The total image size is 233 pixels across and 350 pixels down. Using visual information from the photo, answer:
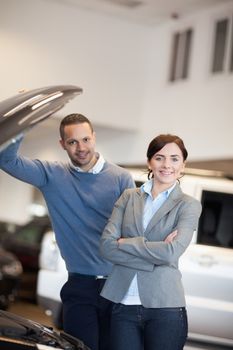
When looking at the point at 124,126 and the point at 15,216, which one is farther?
the point at 15,216

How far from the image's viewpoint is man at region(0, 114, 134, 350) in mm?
4293

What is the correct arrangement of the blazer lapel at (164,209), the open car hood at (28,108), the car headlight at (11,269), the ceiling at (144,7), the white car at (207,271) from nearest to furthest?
the open car hood at (28,108), the blazer lapel at (164,209), the white car at (207,271), the car headlight at (11,269), the ceiling at (144,7)

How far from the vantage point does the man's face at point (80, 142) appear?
4270 mm

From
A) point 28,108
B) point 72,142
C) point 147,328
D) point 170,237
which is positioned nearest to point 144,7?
point 72,142

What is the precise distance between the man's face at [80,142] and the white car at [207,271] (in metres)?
2.84

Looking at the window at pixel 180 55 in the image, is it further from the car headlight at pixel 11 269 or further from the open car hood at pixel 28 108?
the open car hood at pixel 28 108

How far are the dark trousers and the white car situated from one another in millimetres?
2837

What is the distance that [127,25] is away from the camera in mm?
12398

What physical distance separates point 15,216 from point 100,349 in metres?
15.3

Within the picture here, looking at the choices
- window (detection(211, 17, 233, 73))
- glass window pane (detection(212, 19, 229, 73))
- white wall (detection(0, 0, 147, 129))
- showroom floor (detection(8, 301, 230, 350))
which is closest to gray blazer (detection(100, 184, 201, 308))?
showroom floor (detection(8, 301, 230, 350))

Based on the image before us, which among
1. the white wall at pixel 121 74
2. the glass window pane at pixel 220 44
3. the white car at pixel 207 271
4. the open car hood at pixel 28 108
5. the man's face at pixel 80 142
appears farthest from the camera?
the glass window pane at pixel 220 44

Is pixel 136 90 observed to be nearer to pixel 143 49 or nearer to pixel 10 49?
pixel 143 49

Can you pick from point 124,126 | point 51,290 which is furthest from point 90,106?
point 51,290

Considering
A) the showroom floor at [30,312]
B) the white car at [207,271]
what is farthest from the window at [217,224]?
the showroom floor at [30,312]
